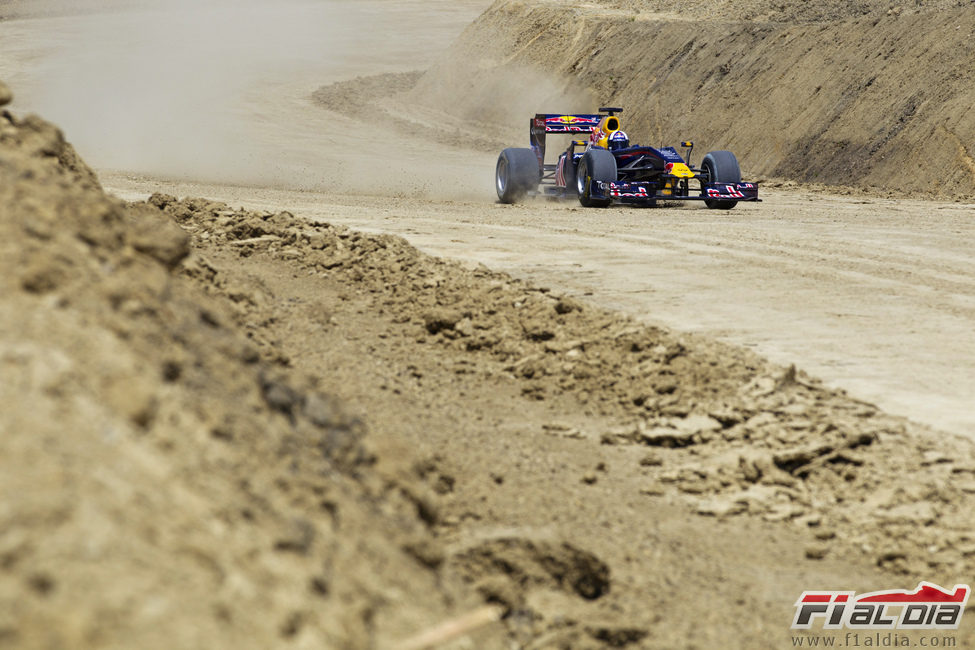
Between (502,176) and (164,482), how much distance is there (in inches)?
674

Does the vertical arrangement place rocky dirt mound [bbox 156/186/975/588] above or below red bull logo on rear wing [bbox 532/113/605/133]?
below

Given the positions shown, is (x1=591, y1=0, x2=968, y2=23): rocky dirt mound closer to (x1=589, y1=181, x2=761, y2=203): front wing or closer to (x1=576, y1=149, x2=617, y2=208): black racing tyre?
(x1=589, y1=181, x2=761, y2=203): front wing

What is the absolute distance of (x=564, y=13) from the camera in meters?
39.5

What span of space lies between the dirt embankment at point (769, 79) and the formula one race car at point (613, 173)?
15.9 ft

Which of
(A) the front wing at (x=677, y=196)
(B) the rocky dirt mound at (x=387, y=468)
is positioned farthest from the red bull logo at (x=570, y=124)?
(B) the rocky dirt mound at (x=387, y=468)

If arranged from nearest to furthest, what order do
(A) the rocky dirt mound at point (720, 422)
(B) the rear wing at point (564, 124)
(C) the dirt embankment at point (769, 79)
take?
(A) the rocky dirt mound at point (720, 422) < (B) the rear wing at point (564, 124) < (C) the dirt embankment at point (769, 79)

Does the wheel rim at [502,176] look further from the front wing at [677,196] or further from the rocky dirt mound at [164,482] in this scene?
the rocky dirt mound at [164,482]

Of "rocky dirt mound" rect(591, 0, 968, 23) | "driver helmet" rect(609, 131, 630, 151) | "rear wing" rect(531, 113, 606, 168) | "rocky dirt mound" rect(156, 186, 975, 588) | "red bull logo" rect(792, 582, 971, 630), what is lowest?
"red bull logo" rect(792, 582, 971, 630)

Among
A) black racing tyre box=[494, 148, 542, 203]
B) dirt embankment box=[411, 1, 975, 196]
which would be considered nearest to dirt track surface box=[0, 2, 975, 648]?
black racing tyre box=[494, 148, 542, 203]

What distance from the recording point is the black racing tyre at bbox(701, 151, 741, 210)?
18.0 metres

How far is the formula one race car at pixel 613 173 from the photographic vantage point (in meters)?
17.8

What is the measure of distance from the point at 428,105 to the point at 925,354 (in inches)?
1377

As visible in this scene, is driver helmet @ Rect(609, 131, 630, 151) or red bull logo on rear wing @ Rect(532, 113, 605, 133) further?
red bull logo on rear wing @ Rect(532, 113, 605, 133)

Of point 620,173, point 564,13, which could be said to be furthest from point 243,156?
point 564,13
